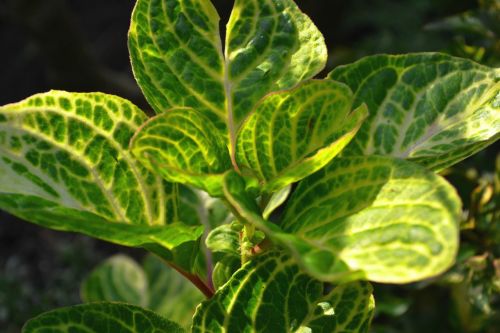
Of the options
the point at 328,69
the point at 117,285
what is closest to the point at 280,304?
the point at 117,285

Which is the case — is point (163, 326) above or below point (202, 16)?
below

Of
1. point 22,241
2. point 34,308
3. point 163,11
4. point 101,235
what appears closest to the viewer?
point 101,235

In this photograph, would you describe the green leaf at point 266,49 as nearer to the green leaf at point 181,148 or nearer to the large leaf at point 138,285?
the green leaf at point 181,148

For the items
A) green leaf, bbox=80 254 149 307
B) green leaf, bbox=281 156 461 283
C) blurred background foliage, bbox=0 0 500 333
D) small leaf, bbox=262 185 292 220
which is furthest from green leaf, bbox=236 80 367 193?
green leaf, bbox=80 254 149 307

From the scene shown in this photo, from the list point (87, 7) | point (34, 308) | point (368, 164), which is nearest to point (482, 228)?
point (368, 164)

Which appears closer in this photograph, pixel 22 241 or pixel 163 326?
pixel 163 326

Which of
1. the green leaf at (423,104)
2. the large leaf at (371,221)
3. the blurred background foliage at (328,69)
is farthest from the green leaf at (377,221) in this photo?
the blurred background foliage at (328,69)

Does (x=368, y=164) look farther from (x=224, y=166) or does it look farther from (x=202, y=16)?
(x=202, y=16)

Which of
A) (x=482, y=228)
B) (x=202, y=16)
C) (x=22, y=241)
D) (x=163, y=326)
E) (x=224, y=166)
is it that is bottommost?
(x=22, y=241)
